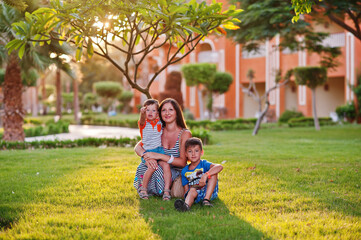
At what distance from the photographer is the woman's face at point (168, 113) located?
4.43 meters

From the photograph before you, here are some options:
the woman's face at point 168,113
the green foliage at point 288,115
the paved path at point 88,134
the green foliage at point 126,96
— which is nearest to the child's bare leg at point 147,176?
the woman's face at point 168,113

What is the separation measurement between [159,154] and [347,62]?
19.1 metres

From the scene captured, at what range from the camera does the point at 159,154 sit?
173 inches

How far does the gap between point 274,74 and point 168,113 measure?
17.3 metres

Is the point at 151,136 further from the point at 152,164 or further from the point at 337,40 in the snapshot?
the point at 337,40

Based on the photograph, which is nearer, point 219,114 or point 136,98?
point 219,114

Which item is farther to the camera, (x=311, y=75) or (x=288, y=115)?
(x=288, y=115)

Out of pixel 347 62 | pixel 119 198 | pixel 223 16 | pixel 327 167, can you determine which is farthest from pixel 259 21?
pixel 347 62

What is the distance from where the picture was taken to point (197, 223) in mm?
3455

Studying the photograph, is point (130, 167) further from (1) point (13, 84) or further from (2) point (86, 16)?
(1) point (13, 84)

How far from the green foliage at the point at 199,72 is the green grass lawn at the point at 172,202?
1362 centimetres

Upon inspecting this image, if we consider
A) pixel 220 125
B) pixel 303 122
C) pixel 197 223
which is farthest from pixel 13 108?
pixel 303 122

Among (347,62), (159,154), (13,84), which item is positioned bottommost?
(159,154)

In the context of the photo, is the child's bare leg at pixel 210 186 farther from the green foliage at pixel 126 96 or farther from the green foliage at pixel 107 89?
the green foliage at pixel 126 96
